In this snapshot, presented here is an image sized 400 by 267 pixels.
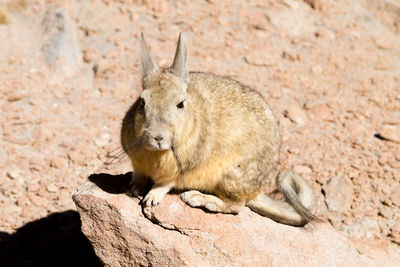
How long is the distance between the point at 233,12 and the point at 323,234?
4941 millimetres

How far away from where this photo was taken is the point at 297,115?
725 cm

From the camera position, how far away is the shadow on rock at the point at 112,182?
187 inches

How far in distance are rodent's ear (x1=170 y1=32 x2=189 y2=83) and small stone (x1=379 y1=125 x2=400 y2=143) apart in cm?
361

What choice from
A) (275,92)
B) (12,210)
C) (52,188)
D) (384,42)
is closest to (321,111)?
(275,92)

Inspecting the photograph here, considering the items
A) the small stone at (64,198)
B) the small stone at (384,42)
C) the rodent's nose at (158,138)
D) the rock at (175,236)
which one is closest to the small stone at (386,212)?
the rock at (175,236)

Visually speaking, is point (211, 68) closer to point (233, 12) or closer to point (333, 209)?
point (233, 12)

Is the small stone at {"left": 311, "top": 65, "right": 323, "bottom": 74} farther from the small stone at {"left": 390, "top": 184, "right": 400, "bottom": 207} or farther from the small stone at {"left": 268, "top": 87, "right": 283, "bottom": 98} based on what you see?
the small stone at {"left": 390, "top": 184, "right": 400, "bottom": 207}

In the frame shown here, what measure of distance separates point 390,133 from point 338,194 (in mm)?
1409

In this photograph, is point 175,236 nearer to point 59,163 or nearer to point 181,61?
point 181,61

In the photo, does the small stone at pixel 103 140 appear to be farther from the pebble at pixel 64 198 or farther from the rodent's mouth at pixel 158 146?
the rodent's mouth at pixel 158 146

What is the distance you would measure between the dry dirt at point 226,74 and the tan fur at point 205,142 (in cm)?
136

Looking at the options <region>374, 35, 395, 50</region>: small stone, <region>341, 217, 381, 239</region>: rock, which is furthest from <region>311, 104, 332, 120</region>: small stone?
<region>374, 35, 395, 50</region>: small stone

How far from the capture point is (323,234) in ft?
17.2

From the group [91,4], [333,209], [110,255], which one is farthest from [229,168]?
[91,4]
